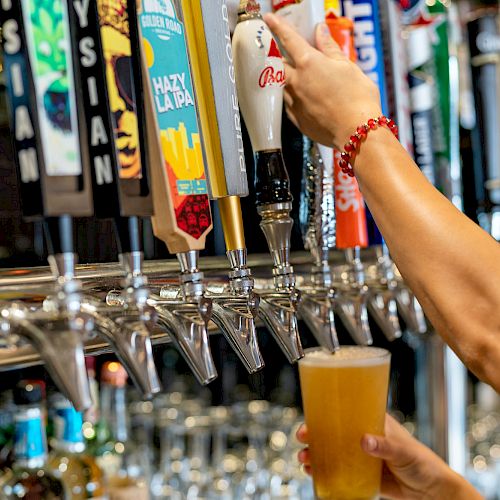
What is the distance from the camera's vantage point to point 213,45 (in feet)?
3.33

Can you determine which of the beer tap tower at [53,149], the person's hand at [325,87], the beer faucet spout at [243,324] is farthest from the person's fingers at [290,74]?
the beer tap tower at [53,149]

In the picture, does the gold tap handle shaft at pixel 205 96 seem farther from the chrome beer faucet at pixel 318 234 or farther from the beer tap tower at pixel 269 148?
the chrome beer faucet at pixel 318 234

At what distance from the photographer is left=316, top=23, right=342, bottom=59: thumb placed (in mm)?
1184

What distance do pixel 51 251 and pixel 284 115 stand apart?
29.4 inches

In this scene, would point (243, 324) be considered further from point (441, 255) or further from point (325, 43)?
point (325, 43)

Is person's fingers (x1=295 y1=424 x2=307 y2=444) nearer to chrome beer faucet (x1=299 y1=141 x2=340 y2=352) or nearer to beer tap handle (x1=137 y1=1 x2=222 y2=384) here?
chrome beer faucet (x1=299 y1=141 x2=340 y2=352)

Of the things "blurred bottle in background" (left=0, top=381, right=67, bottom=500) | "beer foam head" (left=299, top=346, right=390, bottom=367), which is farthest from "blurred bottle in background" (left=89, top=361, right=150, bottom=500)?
"beer foam head" (left=299, top=346, right=390, bottom=367)

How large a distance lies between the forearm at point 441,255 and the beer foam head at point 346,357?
0.48 ft

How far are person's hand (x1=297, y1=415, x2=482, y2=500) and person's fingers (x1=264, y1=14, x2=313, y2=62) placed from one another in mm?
589

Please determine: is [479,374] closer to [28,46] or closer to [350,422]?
[350,422]

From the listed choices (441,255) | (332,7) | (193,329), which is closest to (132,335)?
(193,329)

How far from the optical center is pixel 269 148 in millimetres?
1091

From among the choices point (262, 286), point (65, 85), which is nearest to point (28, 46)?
point (65, 85)

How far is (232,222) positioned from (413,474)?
611 millimetres
